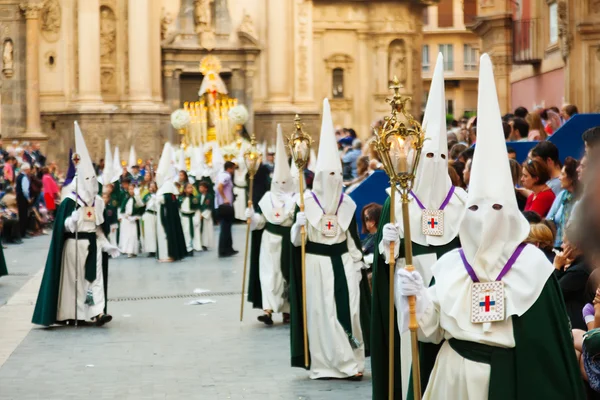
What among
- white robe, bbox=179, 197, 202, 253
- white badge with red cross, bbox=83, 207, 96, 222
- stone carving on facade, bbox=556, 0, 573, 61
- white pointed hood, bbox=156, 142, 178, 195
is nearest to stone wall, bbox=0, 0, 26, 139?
white pointed hood, bbox=156, 142, 178, 195

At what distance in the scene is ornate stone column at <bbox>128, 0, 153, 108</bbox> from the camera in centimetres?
4081

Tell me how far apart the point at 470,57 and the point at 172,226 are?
186 feet

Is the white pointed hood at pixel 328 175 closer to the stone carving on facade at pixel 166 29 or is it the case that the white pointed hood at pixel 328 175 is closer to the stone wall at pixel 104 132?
the stone wall at pixel 104 132

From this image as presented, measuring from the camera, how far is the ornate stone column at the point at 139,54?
40.8m

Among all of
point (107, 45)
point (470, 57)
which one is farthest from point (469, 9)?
point (107, 45)

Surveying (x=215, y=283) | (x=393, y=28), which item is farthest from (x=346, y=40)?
(x=215, y=283)

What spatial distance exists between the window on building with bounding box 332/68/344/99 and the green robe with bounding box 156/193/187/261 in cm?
2374

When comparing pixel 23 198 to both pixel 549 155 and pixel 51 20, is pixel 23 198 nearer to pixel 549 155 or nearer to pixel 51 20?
pixel 51 20

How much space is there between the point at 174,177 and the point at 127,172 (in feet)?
9.48

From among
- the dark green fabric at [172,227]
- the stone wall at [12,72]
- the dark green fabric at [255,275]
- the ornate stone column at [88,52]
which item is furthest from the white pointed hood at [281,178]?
the ornate stone column at [88,52]

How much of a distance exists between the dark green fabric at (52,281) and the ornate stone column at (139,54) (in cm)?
2612

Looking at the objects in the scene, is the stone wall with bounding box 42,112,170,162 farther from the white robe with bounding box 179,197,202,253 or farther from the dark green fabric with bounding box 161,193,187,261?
the dark green fabric with bounding box 161,193,187,261

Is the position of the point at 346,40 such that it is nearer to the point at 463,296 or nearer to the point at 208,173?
the point at 208,173

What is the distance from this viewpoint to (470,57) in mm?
78250
